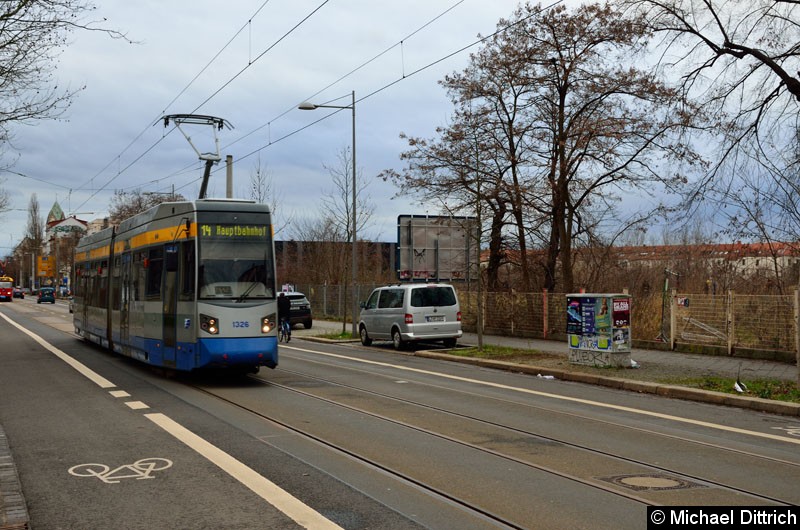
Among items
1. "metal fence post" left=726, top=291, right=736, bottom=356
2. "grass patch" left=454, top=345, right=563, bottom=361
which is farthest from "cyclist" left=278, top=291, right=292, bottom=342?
"metal fence post" left=726, top=291, right=736, bottom=356

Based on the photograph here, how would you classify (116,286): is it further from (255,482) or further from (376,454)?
(255,482)

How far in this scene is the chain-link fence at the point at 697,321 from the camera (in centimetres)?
1831

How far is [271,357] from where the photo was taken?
13.9 m

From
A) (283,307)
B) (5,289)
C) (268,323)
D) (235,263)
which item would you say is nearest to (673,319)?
(283,307)

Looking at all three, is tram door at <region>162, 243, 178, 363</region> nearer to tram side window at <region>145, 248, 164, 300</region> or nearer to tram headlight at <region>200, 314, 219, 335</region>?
tram side window at <region>145, 248, 164, 300</region>

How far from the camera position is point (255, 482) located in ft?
22.6

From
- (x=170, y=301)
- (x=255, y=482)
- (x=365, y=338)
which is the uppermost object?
(x=170, y=301)

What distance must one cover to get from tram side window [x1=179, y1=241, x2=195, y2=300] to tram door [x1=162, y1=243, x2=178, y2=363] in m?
0.24

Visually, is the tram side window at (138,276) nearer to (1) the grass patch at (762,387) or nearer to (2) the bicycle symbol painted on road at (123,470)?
(2) the bicycle symbol painted on road at (123,470)

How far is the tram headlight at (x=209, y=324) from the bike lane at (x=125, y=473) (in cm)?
177

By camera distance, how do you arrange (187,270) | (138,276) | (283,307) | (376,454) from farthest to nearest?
(283,307), (138,276), (187,270), (376,454)

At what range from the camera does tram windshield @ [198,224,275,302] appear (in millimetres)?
13695

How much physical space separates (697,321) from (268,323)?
12089 millimetres

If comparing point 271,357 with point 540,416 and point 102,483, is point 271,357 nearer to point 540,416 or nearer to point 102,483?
point 540,416
